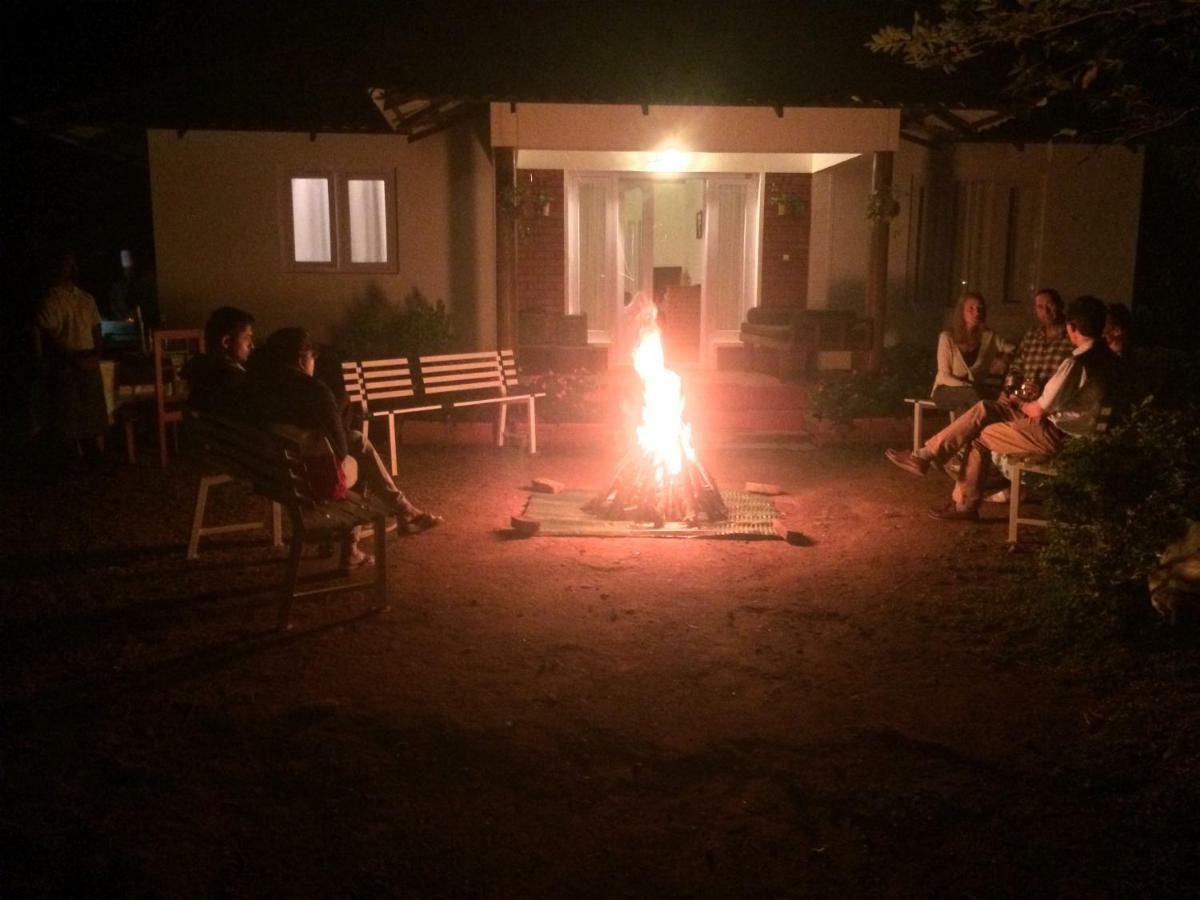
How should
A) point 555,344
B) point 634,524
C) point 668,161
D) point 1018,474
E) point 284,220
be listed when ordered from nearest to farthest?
point 1018,474
point 634,524
point 284,220
point 555,344
point 668,161

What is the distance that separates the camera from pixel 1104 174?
14.3 meters

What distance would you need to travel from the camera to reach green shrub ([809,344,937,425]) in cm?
1129

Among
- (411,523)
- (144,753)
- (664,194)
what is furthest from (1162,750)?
(664,194)

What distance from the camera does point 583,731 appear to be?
175 inches

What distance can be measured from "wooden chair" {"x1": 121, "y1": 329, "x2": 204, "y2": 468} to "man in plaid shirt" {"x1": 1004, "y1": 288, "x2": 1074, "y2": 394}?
719 cm

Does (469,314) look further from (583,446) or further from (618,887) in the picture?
(618,887)

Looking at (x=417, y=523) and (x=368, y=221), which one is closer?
(x=417, y=523)

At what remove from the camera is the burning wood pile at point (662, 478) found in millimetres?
7961

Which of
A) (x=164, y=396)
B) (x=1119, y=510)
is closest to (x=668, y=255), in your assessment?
(x=164, y=396)

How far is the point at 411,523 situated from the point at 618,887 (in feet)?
15.2

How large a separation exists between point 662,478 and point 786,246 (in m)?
9.27

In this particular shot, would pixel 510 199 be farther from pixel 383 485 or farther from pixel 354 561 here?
pixel 354 561

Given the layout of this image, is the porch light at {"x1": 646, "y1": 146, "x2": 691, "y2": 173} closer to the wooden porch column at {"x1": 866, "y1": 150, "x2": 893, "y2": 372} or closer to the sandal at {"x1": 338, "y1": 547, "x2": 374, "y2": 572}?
the wooden porch column at {"x1": 866, "y1": 150, "x2": 893, "y2": 372}

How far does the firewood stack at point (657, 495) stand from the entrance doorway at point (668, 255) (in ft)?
26.3
